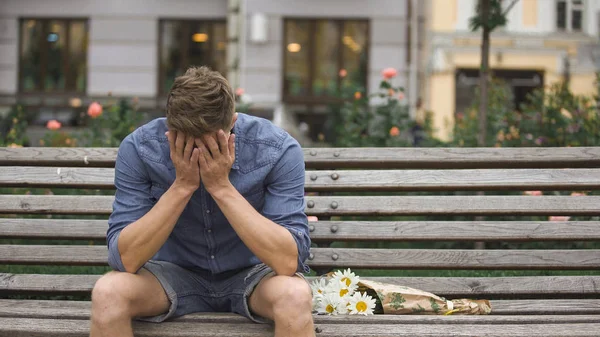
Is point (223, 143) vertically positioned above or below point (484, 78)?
below

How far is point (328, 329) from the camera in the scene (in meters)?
3.09

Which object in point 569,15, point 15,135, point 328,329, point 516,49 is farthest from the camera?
point 569,15

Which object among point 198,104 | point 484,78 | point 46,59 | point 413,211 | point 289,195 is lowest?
point 413,211

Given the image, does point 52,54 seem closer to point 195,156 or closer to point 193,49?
point 193,49

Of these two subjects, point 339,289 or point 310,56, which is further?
point 310,56

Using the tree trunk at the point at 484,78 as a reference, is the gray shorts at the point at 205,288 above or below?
below

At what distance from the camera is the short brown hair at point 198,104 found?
9.45ft

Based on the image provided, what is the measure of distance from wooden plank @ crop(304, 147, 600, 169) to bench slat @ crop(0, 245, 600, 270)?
1.41 feet

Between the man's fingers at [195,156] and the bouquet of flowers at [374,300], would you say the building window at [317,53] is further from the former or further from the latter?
the man's fingers at [195,156]

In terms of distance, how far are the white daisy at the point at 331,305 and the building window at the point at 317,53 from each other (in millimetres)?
12828

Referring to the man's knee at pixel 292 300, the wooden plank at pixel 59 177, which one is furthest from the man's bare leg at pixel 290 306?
the wooden plank at pixel 59 177

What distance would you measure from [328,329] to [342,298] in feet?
0.84

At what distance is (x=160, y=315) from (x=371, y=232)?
3.84ft

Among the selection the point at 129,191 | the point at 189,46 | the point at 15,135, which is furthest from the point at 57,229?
the point at 189,46
